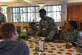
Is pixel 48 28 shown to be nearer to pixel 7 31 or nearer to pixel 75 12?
pixel 7 31

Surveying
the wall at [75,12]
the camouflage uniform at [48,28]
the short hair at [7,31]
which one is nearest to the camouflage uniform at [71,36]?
the camouflage uniform at [48,28]

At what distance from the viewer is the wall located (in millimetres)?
12445

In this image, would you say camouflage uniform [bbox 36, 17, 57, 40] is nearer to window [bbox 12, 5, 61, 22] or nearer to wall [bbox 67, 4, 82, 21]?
wall [bbox 67, 4, 82, 21]

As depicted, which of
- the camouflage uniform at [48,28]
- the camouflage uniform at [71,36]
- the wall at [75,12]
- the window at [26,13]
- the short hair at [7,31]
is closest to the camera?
the short hair at [7,31]

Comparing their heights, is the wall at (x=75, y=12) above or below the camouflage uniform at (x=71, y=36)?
above

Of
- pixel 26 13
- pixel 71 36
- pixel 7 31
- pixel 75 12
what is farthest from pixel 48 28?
pixel 26 13

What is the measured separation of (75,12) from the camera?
41.4 feet

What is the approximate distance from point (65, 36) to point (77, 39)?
0.66 feet

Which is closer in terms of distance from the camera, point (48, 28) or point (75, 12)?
point (48, 28)

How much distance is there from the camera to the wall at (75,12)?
1245 cm

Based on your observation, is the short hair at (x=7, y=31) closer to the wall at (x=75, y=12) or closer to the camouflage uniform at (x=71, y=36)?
the camouflage uniform at (x=71, y=36)

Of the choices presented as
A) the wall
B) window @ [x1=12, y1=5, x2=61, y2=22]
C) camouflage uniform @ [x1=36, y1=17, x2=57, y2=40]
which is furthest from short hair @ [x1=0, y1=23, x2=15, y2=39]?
window @ [x1=12, y1=5, x2=61, y2=22]

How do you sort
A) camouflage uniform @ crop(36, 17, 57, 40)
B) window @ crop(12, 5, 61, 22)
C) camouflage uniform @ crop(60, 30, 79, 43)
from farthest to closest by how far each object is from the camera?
window @ crop(12, 5, 61, 22), camouflage uniform @ crop(36, 17, 57, 40), camouflage uniform @ crop(60, 30, 79, 43)

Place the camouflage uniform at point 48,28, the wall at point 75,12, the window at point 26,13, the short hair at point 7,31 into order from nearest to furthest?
1. the short hair at point 7,31
2. the camouflage uniform at point 48,28
3. the wall at point 75,12
4. the window at point 26,13
